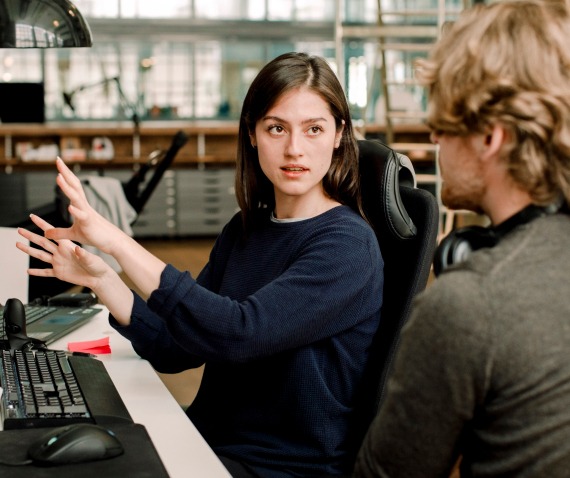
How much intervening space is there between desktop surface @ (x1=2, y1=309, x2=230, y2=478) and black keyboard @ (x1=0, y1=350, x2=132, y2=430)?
4 centimetres

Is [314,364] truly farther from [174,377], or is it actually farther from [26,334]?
[174,377]

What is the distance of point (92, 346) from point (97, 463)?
2.39 ft

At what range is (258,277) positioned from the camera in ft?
5.40

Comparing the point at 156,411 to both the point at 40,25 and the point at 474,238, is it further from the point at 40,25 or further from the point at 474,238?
the point at 40,25

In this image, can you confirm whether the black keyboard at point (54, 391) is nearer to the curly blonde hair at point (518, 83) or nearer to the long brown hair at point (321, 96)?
the long brown hair at point (321, 96)

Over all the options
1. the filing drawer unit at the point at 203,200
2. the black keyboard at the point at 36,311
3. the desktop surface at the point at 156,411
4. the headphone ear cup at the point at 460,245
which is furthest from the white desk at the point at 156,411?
the filing drawer unit at the point at 203,200

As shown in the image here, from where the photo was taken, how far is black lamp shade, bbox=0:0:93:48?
1950 mm

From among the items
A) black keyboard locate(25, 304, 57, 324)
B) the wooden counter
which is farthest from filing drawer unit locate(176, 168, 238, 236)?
black keyboard locate(25, 304, 57, 324)

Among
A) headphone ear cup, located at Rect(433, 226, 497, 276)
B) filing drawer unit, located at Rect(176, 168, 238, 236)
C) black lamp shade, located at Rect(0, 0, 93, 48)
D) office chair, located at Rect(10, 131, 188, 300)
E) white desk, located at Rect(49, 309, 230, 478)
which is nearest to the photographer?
headphone ear cup, located at Rect(433, 226, 497, 276)

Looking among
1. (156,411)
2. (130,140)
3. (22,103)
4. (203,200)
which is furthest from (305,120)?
(130,140)

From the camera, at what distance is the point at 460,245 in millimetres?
1006

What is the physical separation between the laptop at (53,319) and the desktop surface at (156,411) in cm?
2

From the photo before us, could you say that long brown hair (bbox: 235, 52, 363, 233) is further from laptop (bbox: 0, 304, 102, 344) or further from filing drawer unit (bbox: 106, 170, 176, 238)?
filing drawer unit (bbox: 106, 170, 176, 238)

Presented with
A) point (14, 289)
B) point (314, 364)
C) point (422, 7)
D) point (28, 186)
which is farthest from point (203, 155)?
point (314, 364)
